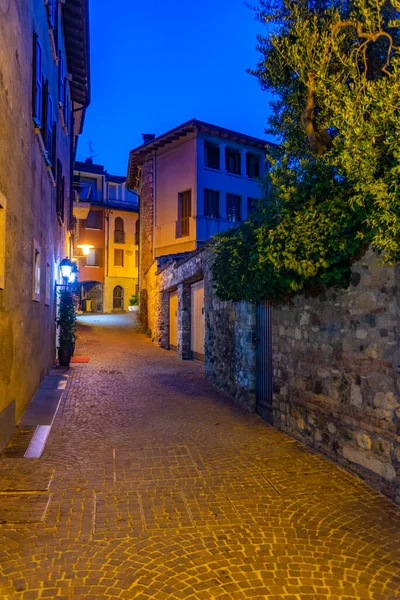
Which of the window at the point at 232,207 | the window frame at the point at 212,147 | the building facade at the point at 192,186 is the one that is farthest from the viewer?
the window at the point at 232,207

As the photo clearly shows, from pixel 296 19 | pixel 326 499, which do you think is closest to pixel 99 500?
pixel 326 499

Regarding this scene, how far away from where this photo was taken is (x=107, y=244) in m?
36.8

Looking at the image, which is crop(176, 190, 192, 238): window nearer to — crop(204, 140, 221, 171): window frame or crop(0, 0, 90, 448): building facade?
crop(204, 140, 221, 171): window frame

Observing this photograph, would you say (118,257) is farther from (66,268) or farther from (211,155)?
(66,268)

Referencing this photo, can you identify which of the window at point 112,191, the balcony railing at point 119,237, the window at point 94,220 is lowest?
the balcony railing at point 119,237

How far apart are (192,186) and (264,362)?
15.0 metres

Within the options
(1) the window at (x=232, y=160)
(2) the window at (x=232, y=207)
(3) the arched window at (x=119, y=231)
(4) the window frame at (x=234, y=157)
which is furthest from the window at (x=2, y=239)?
(3) the arched window at (x=119, y=231)

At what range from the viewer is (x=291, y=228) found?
514 centimetres

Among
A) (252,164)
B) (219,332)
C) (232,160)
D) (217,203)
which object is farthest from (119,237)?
(219,332)

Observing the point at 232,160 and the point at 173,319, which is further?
the point at 232,160

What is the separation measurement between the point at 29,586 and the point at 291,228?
4.19 m

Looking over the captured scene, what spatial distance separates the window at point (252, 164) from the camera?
2270 centimetres

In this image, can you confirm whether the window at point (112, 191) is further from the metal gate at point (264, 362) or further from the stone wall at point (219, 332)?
the metal gate at point (264, 362)

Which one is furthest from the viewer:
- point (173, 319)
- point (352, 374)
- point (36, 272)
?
point (173, 319)
